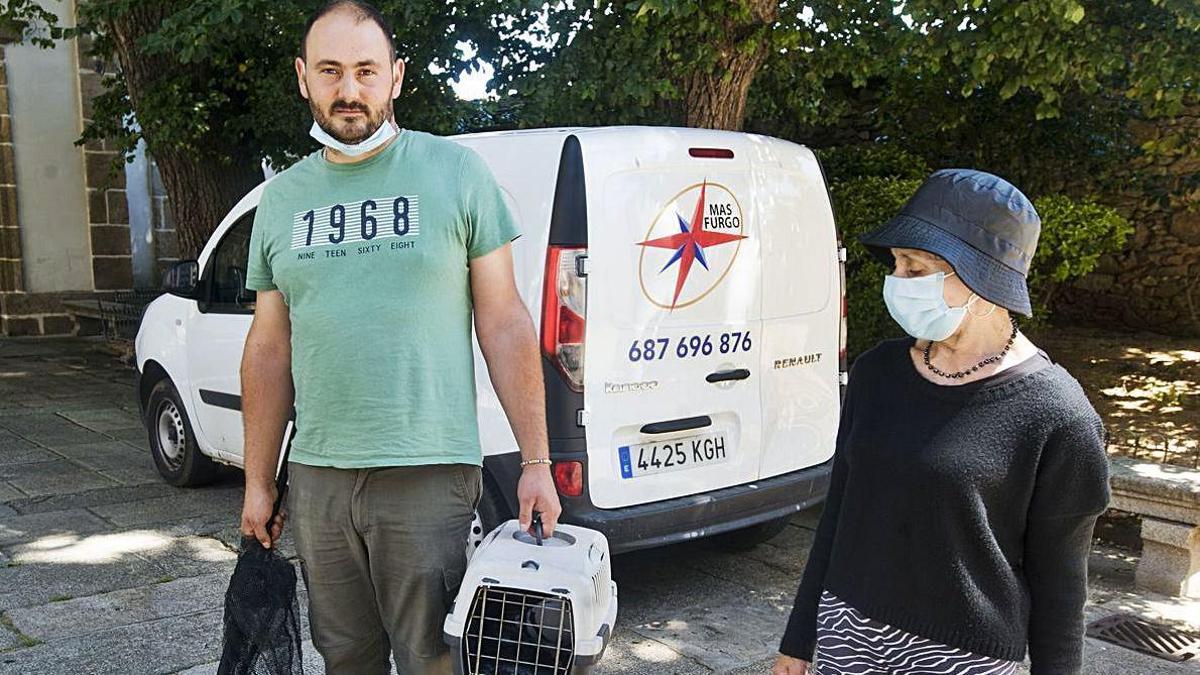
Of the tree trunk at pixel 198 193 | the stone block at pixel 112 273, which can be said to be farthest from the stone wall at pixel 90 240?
the tree trunk at pixel 198 193

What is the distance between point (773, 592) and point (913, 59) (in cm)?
389

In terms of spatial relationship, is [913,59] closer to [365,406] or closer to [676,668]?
[676,668]

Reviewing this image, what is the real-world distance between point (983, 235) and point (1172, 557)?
345 centimetres


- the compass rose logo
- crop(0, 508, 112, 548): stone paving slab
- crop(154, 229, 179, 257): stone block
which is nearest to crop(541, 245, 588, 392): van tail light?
the compass rose logo

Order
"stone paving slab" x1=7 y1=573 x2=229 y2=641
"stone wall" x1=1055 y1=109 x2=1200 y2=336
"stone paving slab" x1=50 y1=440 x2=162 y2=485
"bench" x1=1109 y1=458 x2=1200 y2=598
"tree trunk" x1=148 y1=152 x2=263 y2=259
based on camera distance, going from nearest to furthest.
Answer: "stone paving slab" x1=7 y1=573 x2=229 y2=641 < "bench" x1=1109 y1=458 x2=1200 y2=598 < "stone paving slab" x1=50 y1=440 x2=162 y2=485 < "tree trunk" x1=148 y1=152 x2=263 y2=259 < "stone wall" x1=1055 y1=109 x2=1200 y2=336

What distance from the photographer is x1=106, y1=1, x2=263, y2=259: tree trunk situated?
29.9 feet

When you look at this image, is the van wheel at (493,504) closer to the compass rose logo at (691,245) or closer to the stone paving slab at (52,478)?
the compass rose logo at (691,245)

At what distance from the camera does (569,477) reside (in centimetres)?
389

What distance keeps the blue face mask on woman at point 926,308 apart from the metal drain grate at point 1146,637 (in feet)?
8.94

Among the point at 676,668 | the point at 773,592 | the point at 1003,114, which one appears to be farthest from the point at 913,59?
the point at 676,668

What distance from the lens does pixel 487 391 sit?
4.03 m

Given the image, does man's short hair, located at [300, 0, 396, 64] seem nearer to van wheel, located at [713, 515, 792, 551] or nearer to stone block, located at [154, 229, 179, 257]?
van wheel, located at [713, 515, 792, 551]

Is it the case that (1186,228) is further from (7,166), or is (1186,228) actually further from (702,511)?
(7,166)

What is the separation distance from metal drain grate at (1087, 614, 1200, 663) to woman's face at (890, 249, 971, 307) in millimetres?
2757
